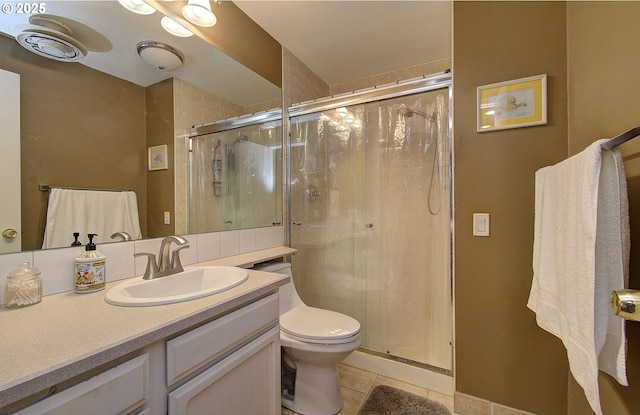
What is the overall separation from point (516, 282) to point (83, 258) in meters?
1.88

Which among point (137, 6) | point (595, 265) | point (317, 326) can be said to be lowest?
point (317, 326)

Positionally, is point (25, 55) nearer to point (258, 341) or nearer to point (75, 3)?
point (75, 3)

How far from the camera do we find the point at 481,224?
1.37m

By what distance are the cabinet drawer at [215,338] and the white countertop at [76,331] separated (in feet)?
0.12

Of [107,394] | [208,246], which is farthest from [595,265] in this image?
[208,246]

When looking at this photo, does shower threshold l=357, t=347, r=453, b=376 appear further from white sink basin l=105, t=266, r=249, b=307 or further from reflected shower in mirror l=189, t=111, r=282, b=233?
white sink basin l=105, t=266, r=249, b=307

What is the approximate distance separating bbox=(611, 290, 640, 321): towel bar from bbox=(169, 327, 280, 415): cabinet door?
3.28 feet

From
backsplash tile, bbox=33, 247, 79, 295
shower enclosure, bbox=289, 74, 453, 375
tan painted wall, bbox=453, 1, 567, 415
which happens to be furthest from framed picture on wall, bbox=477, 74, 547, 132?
backsplash tile, bbox=33, 247, 79, 295

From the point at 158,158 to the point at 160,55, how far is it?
0.51 meters

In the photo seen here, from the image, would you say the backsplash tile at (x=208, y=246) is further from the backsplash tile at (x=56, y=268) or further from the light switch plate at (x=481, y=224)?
the light switch plate at (x=481, y=224)

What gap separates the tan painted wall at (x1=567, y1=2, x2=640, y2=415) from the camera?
0.77 m

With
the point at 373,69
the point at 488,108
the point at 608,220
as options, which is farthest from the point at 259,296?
the point at 373,69

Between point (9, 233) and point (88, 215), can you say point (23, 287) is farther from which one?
point (88, 215)

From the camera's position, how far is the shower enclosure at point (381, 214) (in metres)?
1.69
